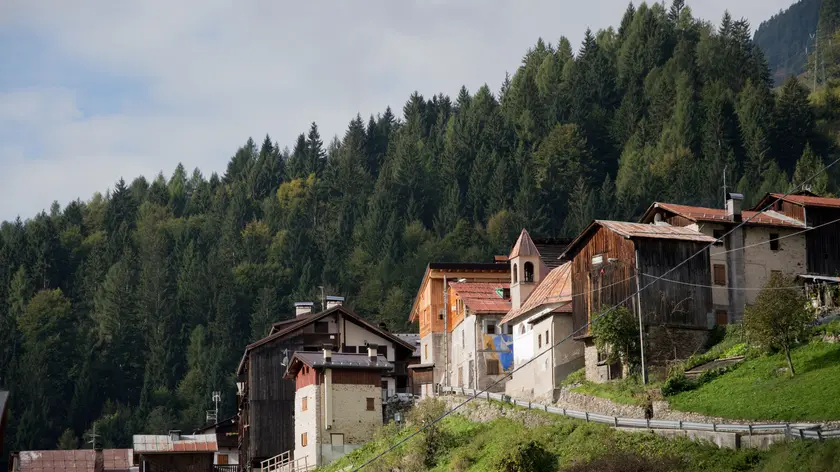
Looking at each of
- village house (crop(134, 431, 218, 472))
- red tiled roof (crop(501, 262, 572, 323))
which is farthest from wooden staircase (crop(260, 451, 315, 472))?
red tiled roof (crop(501, 262, 572, 323))

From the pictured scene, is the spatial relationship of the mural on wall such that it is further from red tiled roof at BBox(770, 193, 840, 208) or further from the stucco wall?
red tiled roof at BBox(770, 193, 840, 208)

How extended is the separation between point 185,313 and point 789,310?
451ft

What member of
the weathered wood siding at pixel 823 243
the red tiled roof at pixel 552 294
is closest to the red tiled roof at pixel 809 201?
the weathered wood siding at pixel 823 243

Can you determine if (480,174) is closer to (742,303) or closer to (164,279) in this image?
(164,279)

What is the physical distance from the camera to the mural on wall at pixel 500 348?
7969cm

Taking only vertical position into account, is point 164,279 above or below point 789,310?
above

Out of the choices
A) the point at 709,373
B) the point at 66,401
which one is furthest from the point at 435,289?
the point at 66,401

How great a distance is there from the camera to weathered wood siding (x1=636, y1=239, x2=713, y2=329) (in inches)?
2486

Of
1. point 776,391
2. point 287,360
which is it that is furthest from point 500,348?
point 776,391

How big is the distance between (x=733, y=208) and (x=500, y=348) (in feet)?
58.1

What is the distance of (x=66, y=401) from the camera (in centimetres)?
16338

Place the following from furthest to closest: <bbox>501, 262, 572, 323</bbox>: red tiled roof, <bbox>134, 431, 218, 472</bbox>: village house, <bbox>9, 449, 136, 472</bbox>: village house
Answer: <bbox>9, 449, 136, 472</bbox>: village house
<bbox>134, 431, 218, 472</bbox>: village house
<bbox>501, 262, 572, 323</bbox>: red tiled roof

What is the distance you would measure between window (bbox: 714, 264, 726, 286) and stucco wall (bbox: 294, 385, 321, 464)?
24.3 m

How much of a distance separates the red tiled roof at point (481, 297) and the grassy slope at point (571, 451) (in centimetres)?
1365
